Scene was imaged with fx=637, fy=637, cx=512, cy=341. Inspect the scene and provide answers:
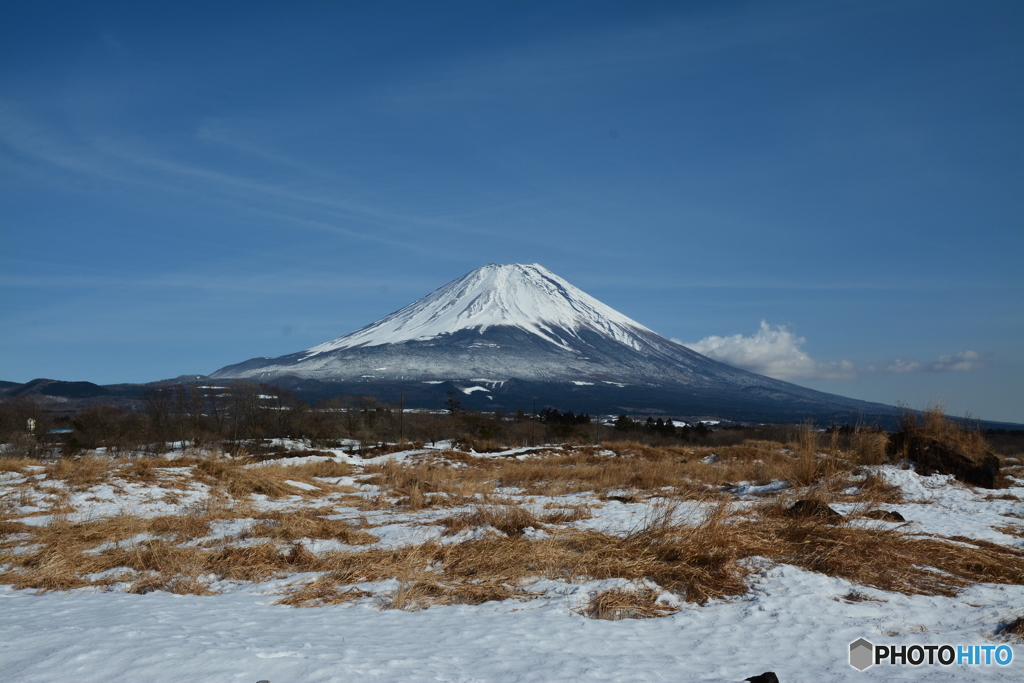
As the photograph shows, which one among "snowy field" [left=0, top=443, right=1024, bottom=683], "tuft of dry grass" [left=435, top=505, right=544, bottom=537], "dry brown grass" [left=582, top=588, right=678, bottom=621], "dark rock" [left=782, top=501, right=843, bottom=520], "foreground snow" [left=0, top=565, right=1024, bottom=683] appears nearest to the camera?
"foreground snow" [left=0, top=565, right=1024, bottom=683]

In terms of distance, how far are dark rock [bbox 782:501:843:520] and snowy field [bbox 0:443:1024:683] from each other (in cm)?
26

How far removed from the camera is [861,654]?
4.23 m

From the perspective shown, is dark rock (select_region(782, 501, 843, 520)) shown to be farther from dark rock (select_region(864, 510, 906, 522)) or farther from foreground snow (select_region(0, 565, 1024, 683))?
foreground snow (select_region(0, 565, 1024, 683))

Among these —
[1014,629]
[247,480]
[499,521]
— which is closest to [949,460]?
[1014,629]

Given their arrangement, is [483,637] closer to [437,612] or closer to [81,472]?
[437,612]

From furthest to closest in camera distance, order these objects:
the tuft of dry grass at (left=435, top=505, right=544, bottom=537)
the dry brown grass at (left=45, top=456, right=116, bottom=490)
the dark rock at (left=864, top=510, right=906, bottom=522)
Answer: the dry brown grass at (left=45, top=456, right=116, bottom=490), the dark rock at (left=864, top=510, right=906, bottom=522), the tuft of dry grass at (left=435, top=505, right=544, bottom=537)

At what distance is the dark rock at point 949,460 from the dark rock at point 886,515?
4.04 m

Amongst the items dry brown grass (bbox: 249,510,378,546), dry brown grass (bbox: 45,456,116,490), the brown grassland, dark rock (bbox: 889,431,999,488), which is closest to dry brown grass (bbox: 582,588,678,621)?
the brown grassland

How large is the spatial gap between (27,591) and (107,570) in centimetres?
68

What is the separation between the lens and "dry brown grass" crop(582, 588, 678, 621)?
4.98 metres

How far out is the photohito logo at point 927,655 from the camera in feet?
13.4

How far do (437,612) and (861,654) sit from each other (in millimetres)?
3029

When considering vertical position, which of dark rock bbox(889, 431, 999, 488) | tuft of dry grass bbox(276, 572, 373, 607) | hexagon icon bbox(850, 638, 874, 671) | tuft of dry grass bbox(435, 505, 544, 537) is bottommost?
tuft of dry grass bbox(276, 572, 373, 607)

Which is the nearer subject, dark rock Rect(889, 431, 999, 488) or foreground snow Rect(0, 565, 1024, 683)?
foreground snow Rect(0, 565, 1024, 683)
